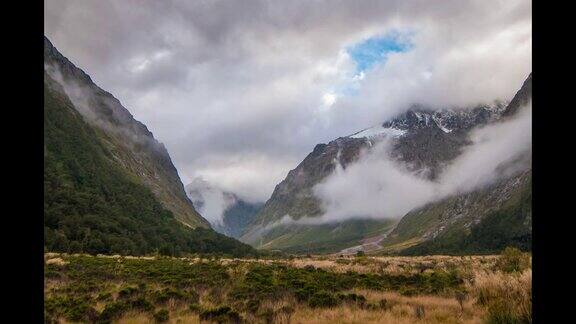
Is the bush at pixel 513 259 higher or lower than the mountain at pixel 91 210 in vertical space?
lower

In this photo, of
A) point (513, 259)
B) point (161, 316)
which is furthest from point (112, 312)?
point (513, 259)

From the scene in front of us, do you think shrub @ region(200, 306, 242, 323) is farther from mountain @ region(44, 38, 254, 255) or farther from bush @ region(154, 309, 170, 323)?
mountain @ region(44, 38, 254, 255)

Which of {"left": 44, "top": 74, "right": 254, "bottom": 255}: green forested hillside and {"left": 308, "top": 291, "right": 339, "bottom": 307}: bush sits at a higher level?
{"left": 44, "top": 74, "right": 254, "bottom": 255}: green forested hillside

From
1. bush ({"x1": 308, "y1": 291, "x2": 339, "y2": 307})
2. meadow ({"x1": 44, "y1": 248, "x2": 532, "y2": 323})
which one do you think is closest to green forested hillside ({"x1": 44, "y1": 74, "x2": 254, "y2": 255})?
meadow ({"x1": 44, "y1": 248, "x2": 532, "y2": 323})

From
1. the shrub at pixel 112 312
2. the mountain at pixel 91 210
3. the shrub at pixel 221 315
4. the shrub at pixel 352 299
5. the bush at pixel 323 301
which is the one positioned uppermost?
the mountain at pixel 91 210

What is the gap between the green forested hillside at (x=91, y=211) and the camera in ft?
380

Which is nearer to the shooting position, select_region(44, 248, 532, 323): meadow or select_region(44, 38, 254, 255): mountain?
select_region(44, 248, 532, 323): meadow

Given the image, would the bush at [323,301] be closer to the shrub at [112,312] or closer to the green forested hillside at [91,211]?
the shrub at [112,312]

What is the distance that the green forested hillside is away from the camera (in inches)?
4560

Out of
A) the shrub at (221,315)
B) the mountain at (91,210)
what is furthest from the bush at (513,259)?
the mountain at (91,210)

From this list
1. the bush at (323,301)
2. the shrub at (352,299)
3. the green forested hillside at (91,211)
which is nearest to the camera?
the bush at (323,301)
